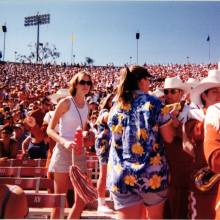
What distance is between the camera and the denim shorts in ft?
9.18

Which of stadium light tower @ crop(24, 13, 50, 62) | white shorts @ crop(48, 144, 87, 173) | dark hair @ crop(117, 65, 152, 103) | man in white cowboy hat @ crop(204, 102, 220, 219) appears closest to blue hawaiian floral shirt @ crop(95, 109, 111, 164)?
white shorts @ crop(48, 144, 87, 173)

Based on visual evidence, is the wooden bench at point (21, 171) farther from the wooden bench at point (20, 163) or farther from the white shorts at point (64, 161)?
the white shorts at point (64, 161)

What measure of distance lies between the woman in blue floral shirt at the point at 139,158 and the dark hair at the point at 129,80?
0.02 m

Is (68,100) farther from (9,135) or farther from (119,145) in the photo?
(9,135)

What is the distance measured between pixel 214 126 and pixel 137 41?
87287mm

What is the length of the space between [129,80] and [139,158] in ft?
1.80

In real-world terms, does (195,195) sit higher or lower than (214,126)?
lower

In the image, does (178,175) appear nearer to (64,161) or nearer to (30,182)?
(64,161)

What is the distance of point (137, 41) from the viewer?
290 feet

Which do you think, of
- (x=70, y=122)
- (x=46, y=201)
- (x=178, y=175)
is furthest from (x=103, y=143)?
(x=178, y=175)

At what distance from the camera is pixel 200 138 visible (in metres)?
2.71

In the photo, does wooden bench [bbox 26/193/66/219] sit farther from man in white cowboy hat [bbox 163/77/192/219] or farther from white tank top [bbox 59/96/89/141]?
white tank top [bbox 59/96/89/141]

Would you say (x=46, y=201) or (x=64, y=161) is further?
(x=64, y=161)

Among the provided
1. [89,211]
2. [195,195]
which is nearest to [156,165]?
[195,195]
